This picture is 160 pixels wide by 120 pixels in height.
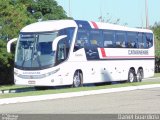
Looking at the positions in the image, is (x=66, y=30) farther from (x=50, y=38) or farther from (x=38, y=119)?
(x=38, y=119)

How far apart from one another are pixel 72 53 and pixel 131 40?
7066 millimetres

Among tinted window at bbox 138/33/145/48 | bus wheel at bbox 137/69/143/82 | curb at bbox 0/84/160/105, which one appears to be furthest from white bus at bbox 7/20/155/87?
curb at bbox 0/84/160/105

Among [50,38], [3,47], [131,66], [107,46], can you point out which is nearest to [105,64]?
[107,46]

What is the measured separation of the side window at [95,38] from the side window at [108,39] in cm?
57

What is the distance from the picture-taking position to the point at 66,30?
26.9 m

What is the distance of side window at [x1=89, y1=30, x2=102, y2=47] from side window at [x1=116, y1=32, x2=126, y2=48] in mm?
2044

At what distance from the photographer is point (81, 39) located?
28.0 meters

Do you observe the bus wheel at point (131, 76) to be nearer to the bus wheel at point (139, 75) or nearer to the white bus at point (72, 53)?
the white bus at point (72, 53)

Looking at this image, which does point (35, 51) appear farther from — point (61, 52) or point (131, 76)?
point (131, 76)

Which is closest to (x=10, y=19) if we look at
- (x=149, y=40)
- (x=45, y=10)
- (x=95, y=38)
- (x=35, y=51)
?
(x=149, y=40)

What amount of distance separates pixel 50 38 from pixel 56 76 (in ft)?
6.47

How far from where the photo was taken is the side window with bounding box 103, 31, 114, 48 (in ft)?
99.3

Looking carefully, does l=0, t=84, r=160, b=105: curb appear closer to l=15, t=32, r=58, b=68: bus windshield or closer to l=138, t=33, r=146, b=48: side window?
l=15, t=32, r=58, b=68: bus windshield

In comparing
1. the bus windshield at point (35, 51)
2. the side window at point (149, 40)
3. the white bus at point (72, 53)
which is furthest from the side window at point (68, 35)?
the side window at point (149, 40)
